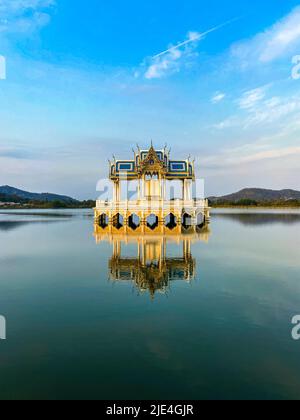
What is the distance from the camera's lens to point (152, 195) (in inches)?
1522

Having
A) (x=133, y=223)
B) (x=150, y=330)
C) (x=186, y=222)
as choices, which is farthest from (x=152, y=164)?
(x=150, y=330)

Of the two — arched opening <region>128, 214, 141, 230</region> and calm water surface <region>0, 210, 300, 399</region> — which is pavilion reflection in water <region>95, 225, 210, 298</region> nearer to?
calm water surface <region>0, 210, 300, 399</region>

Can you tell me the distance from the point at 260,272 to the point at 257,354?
27.7ft

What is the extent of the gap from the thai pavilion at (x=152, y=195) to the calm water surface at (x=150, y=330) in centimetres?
1958

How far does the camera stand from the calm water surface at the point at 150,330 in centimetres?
539

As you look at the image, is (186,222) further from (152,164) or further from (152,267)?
(152,267)

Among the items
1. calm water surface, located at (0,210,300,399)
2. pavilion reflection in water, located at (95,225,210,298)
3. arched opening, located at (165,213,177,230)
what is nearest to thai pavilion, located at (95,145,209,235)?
arched opening, located at (165,213,177,230)

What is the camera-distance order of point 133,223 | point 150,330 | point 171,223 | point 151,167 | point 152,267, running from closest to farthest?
point 150,330
point 152,267
point 151,167
point 171,223
point 133,223

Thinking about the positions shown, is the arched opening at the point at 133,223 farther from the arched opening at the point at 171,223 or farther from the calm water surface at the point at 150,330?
the calm water surface at the point at 150,330

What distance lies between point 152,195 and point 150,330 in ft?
103

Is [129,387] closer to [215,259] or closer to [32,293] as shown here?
[32,293]

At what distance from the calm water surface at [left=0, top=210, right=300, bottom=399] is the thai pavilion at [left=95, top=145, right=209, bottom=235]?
19585 mm

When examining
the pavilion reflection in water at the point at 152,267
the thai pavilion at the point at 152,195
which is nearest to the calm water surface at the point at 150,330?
the pavilion reflection in water at the point at 152,267

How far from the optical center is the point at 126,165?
1635 inches
